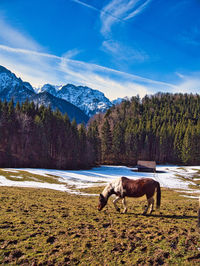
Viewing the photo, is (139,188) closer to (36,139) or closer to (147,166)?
(36,139)

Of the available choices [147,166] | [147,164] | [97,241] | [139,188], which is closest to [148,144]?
[147,164]

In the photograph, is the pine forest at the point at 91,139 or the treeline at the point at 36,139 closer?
the treeline at the point at 36,139

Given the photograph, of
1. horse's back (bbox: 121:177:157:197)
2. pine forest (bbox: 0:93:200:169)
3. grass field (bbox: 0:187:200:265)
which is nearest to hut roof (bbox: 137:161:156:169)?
pine forest (bbox: 0:93:200:169)

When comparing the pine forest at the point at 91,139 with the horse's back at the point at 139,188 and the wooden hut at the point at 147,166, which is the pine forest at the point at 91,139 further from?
the horse's back at the point at 139,188

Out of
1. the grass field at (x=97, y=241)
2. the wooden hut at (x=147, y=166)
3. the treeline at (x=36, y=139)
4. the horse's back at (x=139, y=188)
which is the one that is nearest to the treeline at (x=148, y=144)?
the treeline at (x=36, y=139)

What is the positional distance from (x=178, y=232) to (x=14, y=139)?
76.1 meters

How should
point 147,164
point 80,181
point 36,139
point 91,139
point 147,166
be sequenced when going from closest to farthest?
point 80,181 < point 36,139 < point 147,166 < point 147,164 < point 91,139

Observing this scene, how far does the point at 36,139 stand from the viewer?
77.8 metres

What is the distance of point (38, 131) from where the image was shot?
3066 inches

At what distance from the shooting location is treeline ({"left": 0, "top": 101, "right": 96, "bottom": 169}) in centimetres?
7162

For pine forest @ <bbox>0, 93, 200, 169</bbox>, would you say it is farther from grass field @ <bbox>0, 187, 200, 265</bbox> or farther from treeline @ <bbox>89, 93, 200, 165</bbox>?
grass field @ <bbox>0, 187, 200, 265</bbox>

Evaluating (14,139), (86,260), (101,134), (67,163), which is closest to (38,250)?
(86,260)

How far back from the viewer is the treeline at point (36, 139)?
71625 millimetres

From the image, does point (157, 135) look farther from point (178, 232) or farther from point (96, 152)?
point (178, 232)
